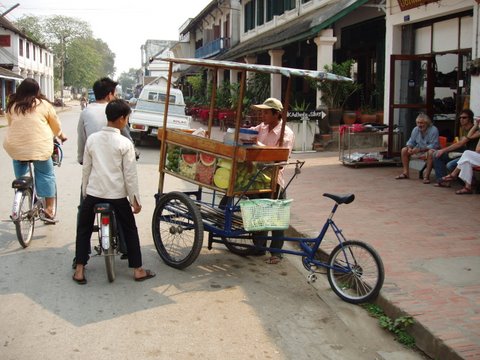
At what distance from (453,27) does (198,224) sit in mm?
8355

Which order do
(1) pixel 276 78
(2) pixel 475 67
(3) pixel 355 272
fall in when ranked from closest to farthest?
1. (3) pixel 355 272
2. (2) pixel 475 67
3. (1) pixel 276 78

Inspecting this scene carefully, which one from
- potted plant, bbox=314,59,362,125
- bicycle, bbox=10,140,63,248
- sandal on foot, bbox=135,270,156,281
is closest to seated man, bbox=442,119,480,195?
sandal on foot, bbox=135,270,156,281

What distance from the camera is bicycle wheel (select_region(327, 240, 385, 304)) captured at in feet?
15.7

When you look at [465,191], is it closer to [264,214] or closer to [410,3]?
[410,3]

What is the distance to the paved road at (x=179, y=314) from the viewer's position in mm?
3922

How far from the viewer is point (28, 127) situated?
6.37 meters

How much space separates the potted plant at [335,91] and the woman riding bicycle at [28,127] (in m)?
10.8

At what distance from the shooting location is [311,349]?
13.2ft

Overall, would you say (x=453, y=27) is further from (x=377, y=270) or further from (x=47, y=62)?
(x=47, y=62)

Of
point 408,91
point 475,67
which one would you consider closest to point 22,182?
point 475,67

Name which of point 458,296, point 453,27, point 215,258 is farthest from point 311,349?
point 453,27

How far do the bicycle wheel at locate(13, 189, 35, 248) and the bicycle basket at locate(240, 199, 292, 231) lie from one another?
243 cm

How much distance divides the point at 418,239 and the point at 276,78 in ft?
52.1

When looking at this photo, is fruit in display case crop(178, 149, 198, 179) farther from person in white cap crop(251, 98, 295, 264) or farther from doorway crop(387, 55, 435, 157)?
doorway crop(387, 55, 435, 157)
